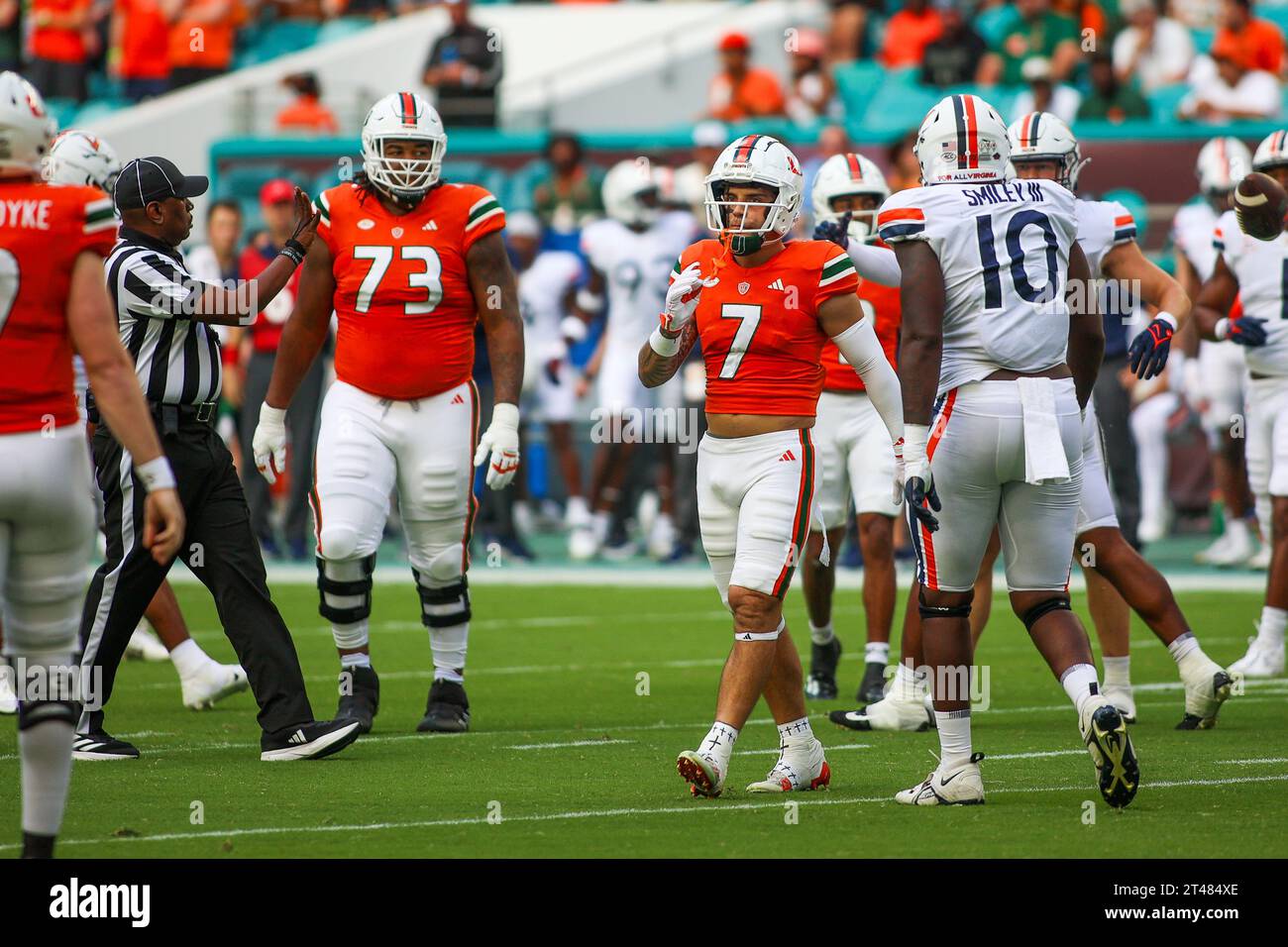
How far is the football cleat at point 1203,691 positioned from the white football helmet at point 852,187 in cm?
232

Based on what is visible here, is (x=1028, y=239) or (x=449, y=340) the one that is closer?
(x=1028, y=239)

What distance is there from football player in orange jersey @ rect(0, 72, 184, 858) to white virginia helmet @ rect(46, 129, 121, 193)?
9.34 ft

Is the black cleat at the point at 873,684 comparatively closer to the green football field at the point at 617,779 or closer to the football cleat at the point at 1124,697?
the green football field at the point at 617,779

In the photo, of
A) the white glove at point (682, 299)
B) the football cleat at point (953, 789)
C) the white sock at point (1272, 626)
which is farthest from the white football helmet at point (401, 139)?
the white sock at point (1272, 626)

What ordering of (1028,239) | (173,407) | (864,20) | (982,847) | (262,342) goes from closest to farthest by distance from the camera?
(982,847) → (1028,239) → (173,407) → (262,342) → (864,20)

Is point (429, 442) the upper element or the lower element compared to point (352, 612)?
upper

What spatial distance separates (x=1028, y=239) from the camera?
5992mm

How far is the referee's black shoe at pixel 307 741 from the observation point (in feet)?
22.8

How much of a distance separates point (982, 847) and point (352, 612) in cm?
309

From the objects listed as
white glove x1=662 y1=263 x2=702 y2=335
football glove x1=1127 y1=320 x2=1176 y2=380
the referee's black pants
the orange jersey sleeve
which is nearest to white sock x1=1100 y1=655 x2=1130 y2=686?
football glove x1=1127 y1=320 x2=1176 y2=380

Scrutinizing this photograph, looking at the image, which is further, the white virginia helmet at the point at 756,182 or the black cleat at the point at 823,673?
the black cleat at the point at 823,673

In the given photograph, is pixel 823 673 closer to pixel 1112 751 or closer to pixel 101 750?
pixel 1112 751
